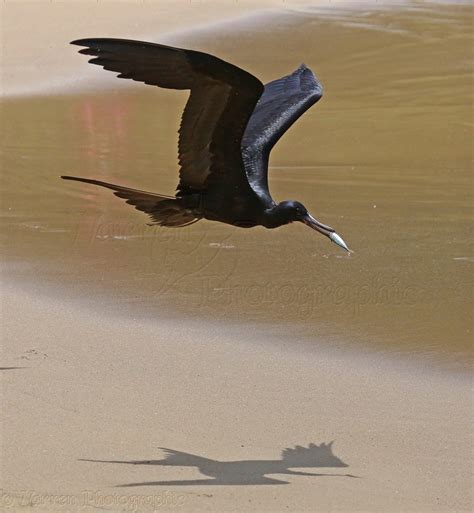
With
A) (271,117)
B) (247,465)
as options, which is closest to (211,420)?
(247,465)

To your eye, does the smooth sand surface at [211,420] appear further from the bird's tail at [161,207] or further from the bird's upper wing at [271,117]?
the bird's upper wing at [271,117]

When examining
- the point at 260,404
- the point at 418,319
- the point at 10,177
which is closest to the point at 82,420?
the point at 260,404

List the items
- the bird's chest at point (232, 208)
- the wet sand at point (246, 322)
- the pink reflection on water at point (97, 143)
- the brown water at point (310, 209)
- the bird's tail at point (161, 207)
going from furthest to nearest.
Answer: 1. the pink reflection on water at point (97, 143)
2. the brown water at point (310, 209)
3. the bird's chest at point (232, 208)
4. the bird's tail at point (161, 207)
5. the wet sand at point (246, 322)

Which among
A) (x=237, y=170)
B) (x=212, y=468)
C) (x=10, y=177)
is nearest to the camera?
(x=212, y=468)

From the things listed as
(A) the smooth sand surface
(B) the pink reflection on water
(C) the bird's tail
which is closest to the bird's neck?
(C) the bird's tail

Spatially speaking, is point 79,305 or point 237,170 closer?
point 237,170

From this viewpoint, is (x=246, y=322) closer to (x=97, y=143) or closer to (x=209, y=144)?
(x=209, y=144)

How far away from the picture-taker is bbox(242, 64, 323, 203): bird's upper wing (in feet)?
22.1

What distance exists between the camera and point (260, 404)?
20.0ft

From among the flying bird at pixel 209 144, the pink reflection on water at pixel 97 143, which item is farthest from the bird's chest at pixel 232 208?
the pink reflection on water at pixel 97 143

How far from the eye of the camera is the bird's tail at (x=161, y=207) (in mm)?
5962

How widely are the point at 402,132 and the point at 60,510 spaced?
29.1 ft

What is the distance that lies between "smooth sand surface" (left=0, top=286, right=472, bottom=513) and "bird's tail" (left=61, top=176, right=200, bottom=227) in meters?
0.83

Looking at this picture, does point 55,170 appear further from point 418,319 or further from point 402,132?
point 418,319
